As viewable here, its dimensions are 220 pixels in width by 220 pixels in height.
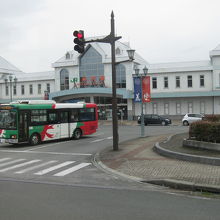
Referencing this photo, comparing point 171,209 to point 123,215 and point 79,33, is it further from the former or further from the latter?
point 79,33

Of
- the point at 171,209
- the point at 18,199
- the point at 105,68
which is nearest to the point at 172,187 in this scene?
the point at 171,209

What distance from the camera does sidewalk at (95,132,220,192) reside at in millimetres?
8977

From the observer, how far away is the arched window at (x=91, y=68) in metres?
58.4

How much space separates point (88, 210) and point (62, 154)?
10.1 m

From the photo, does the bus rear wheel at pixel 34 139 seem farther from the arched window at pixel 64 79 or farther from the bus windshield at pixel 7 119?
the arched window at pixel 64 79

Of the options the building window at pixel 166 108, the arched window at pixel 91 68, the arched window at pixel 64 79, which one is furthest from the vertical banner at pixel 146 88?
the arched window at pixel 64 79

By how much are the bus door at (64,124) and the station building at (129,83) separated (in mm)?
28732

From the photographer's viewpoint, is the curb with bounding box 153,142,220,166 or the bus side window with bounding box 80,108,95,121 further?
the bus side window with bounding box 80,108,95,121

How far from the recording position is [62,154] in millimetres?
16766

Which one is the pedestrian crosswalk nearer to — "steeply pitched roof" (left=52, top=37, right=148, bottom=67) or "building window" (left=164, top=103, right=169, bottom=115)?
"building window" (left=164, top=103, right=169, bottom=115)

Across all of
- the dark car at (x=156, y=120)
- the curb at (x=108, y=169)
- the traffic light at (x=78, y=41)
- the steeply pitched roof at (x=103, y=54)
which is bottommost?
the curb at (x=108, y=169)

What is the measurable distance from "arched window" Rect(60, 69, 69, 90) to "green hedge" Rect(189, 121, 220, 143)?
48492 mm

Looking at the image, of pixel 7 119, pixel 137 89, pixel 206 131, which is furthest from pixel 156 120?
pixel 206 131

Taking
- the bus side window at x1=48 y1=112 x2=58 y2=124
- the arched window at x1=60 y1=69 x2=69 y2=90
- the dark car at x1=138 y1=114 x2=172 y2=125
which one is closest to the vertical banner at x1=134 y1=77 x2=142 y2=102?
the bus side window at x1=48 y1=112 x2=58 y2=124
